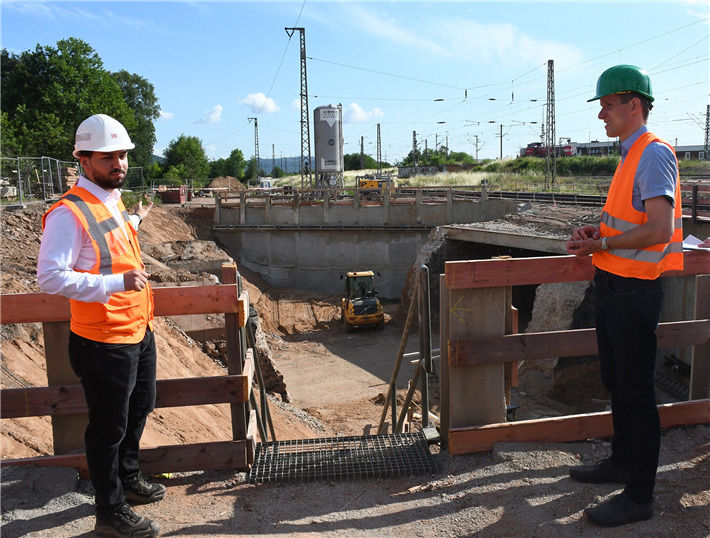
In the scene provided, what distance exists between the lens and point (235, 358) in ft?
12.3

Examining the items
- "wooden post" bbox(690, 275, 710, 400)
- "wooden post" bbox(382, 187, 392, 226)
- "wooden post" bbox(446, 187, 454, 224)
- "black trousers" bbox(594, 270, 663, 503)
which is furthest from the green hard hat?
"wooden post" bbox(382, 187, 392, 226)

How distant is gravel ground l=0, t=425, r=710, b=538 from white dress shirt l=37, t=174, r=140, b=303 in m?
1.41

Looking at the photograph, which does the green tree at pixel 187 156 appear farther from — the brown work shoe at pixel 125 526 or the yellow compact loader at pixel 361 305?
the brown work shoe at pixel 125 526

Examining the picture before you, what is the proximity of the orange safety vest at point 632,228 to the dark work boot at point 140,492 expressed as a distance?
9.76 feet

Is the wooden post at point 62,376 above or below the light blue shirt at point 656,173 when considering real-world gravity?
below

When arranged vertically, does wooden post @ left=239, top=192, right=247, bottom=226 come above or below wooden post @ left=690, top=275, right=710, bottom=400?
above

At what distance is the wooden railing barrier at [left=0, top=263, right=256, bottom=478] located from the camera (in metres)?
3.39

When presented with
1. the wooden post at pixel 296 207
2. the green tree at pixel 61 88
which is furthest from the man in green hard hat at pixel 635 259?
the green tree at pixel 61 88

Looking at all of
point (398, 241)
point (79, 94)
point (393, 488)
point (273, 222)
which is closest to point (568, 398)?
point (393, 488)

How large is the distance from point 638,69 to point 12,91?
45621mm

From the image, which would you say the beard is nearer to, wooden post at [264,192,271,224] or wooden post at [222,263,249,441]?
wooden post at [222,263,249,441]

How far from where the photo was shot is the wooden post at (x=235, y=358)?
374 centimetres

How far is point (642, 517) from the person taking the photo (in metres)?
2.96

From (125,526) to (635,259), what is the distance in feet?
10.0
